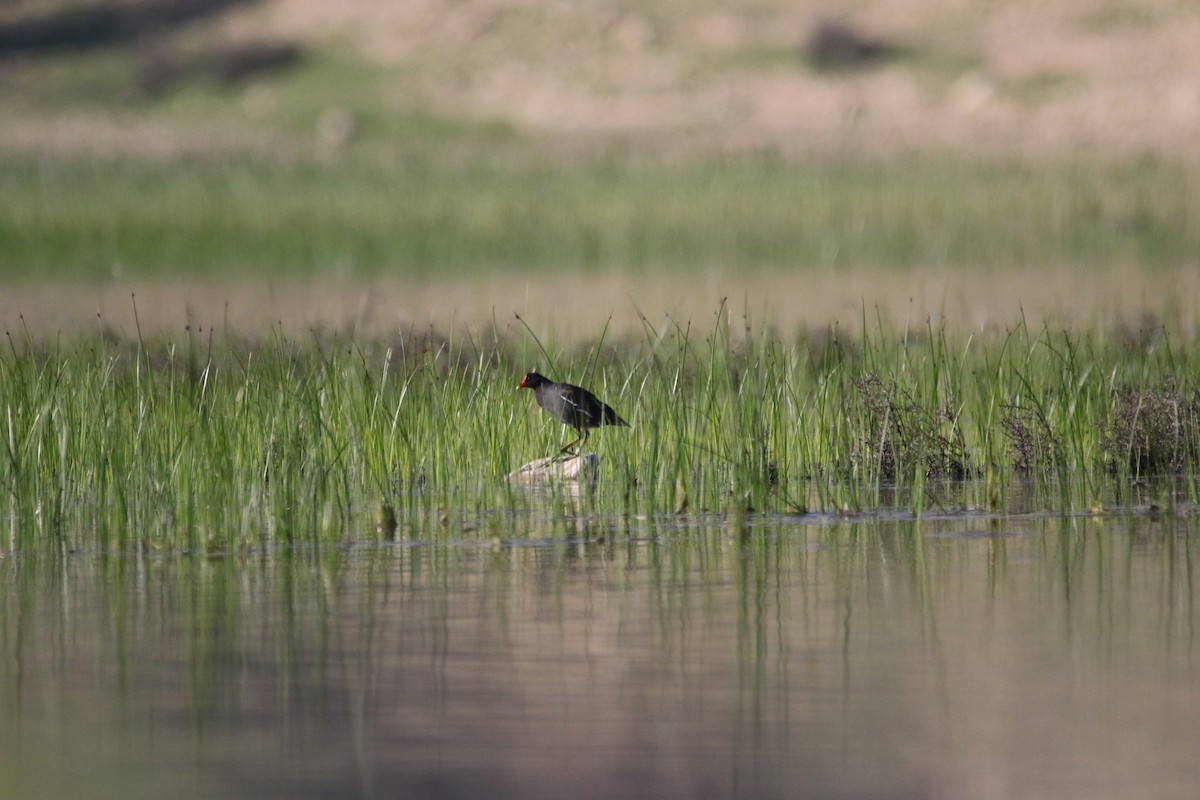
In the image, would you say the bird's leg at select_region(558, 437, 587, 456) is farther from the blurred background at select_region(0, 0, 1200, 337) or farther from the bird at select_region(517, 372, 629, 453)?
the blurred background at select_region(0, 0, 1200, 337)

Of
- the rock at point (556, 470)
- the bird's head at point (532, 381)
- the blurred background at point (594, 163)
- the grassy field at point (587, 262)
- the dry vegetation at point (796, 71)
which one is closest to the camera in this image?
the grassy field at point (587, 262)

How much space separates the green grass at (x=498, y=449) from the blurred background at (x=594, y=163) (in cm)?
65

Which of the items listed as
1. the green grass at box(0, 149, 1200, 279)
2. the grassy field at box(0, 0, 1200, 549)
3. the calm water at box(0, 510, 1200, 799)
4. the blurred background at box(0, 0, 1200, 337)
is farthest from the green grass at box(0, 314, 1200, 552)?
the green grass at box(0, 149, 1200, 279)

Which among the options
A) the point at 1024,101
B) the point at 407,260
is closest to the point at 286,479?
the point at 407,260

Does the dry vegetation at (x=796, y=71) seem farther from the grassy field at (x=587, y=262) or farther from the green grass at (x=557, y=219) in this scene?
the green grass at (x=557, y=219)

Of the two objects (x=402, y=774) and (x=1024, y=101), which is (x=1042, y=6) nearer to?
(x=1024, y=101)

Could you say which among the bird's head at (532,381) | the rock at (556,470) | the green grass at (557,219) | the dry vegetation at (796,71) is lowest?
the rock at (556,470)

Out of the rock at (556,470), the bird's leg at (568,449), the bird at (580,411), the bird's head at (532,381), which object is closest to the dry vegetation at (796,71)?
the bird's head at (532,381)

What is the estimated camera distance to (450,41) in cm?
5347

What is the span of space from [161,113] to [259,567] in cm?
4549

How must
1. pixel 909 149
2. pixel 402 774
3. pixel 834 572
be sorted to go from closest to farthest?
pixel 402 774
pixel 834 572
pixel 909 149

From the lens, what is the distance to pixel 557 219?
98.1 ft

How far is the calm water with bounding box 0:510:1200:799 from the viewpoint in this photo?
4535 millimetres

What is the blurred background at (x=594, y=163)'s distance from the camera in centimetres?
2433
